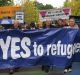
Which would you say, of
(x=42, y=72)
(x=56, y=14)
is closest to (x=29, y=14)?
(x=56, y=14)

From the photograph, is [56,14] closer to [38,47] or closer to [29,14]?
[38,47]

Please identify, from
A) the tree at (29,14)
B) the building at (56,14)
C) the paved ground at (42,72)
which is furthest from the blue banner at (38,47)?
the tree at (29,14)

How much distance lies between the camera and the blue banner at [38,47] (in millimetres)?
10445

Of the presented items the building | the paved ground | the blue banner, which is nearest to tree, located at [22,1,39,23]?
the building

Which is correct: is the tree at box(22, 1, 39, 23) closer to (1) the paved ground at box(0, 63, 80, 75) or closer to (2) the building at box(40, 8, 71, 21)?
(2) the building at box(40, 8, 71, 21)

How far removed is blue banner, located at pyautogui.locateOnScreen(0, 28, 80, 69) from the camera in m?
10.4

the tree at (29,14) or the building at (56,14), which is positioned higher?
the building at (56,14)

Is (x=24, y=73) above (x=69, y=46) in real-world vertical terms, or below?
below

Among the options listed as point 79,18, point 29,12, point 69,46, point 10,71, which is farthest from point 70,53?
point 29,12

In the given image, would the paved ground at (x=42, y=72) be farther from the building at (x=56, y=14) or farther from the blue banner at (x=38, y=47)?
the building at (x=56, y=14)

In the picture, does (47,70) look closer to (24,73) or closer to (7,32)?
(24,73)

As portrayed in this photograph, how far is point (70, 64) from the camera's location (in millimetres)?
10664

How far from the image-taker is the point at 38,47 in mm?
10602

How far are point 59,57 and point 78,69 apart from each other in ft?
2.52
